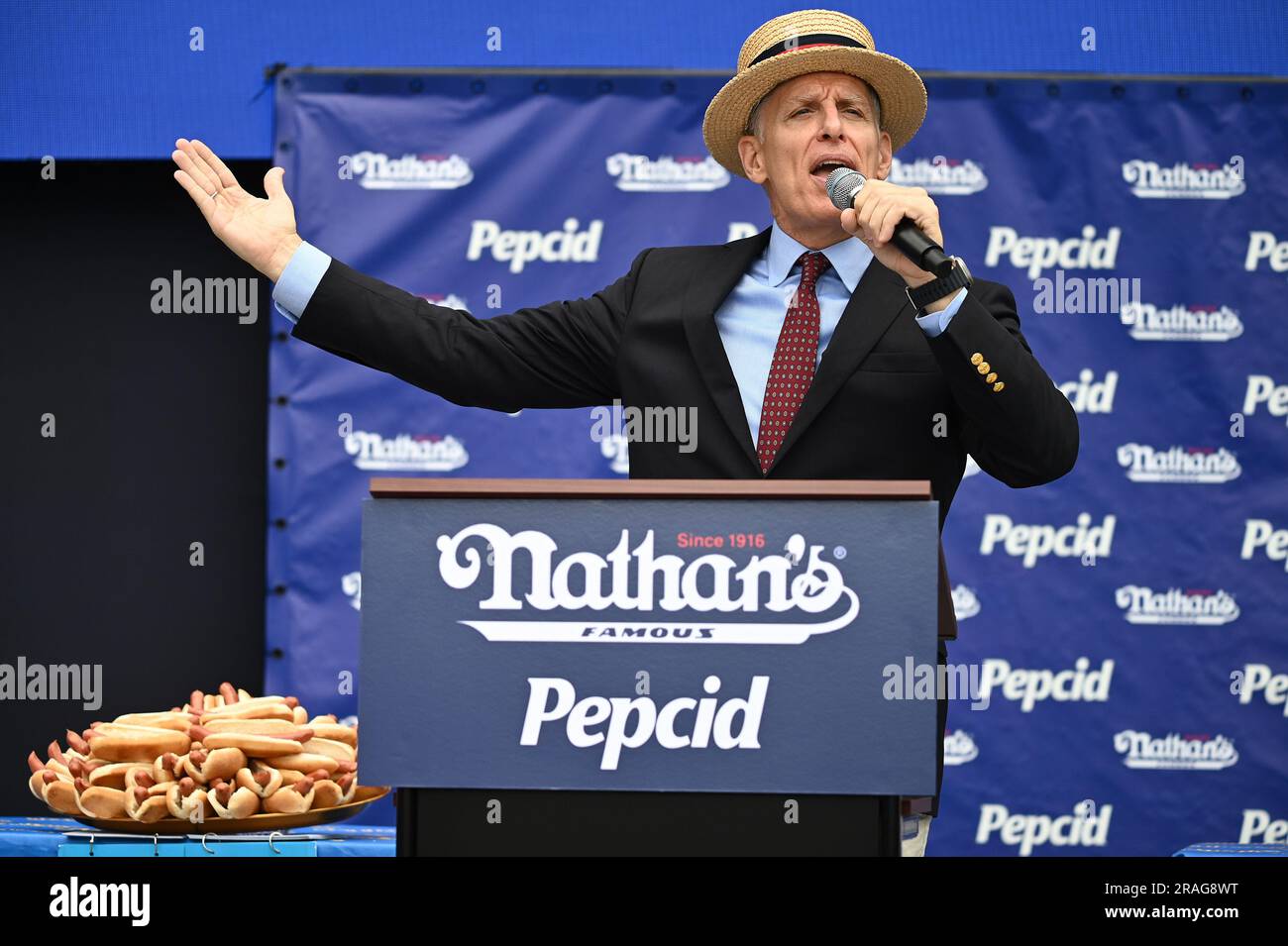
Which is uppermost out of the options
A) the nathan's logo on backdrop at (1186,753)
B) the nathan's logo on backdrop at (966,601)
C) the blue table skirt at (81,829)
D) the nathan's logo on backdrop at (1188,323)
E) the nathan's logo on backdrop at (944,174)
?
the nathan's logo on backdrop at (944,174)

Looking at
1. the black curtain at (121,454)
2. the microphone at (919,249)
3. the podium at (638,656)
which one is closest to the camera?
the podium at (638,656)

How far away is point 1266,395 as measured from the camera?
172 inches

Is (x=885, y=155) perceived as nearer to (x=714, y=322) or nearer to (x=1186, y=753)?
(x=714, y=322)

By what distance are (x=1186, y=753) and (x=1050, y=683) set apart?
18.1 inches

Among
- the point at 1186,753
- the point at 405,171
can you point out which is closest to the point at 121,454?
the point at 405,171

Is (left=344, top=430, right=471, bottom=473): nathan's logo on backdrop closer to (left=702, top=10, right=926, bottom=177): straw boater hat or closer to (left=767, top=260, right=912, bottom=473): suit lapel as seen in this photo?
(left=702, top=10, right=926, bottom=177): straw boater hat

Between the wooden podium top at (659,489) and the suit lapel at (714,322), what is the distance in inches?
18.8

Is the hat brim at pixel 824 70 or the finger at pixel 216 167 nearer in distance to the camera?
the finger at pixel 216 167

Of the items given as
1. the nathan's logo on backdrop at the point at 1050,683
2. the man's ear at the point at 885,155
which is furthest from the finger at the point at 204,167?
the nathan's logo on backdrop at the point at 1050,683

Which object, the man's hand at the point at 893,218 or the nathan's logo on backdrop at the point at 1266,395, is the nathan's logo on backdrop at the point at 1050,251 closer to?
the nathan's logo on backdrop at the point at 1266,395

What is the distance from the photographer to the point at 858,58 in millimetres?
2191

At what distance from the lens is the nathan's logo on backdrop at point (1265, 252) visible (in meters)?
4.38

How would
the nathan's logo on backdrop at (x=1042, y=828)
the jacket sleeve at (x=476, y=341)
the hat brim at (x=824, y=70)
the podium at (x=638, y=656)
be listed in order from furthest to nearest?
the nathan's logo on backdrop at (x=1042, y=828), the hat brim at (x=824, y=70), the jacket sleeve at (x=476, y=341), the podium at (x=638, y=656)
